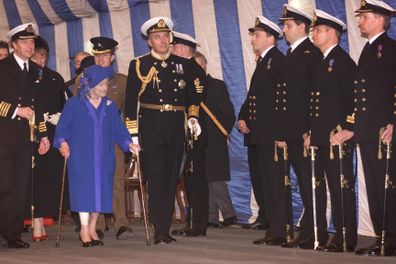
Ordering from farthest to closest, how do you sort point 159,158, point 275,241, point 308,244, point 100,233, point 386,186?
point 100,233, point 159,158, point 275,241, point 308,244, point 386,186

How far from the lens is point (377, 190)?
8797 millimetres

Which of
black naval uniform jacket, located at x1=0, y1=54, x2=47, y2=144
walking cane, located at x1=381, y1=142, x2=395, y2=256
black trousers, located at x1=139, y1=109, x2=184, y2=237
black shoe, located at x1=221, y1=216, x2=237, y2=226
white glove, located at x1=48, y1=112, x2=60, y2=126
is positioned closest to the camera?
walking cane, located at x1=381, y1=142, x2=395, y2=256

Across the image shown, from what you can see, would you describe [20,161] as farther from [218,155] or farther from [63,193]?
[218,155]

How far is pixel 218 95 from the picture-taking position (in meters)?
12.1

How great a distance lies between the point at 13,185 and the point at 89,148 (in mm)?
855

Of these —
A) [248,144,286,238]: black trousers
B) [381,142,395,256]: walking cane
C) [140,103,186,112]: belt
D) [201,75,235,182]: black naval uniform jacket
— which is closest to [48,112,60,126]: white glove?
[140,103,186,112]: belt

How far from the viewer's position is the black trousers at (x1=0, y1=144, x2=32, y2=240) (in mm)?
10086

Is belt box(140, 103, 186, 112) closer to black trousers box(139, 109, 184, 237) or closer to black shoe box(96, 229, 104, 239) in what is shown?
black trousers box(139, 109, 184, 237)

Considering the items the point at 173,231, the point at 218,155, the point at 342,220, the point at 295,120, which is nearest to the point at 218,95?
the point at 218,155

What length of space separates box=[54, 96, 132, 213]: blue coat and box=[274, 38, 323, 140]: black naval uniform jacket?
5.28ft

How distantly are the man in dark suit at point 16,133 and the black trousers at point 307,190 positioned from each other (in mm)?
2629

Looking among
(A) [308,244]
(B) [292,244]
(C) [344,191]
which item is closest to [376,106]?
(C) [344,191]

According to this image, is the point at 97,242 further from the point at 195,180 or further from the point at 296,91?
Answer: the point at 296,91

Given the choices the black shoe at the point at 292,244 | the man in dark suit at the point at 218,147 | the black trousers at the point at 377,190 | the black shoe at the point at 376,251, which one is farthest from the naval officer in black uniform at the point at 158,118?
the black shoe at the point at 376,251
